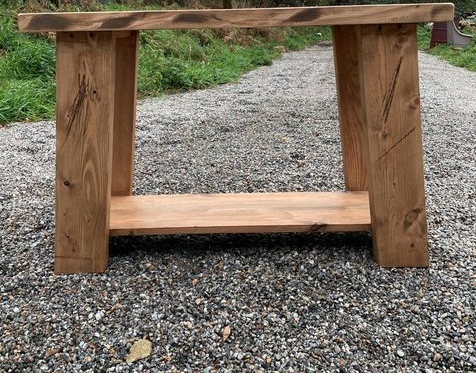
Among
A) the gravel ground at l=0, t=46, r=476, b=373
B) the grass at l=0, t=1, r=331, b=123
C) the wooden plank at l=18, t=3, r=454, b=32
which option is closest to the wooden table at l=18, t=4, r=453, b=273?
the wooden plank at l=18, t=3, r=454, b=32

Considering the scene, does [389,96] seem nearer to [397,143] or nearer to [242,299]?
[397,143]

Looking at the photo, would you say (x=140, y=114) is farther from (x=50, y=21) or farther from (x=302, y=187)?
(x=50, y=21)

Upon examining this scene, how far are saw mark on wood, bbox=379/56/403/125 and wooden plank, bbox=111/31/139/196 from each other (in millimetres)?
1050

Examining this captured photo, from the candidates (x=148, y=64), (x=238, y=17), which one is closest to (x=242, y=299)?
(x=238, y=17)

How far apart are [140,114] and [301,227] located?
3581mm

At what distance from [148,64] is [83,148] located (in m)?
5.57

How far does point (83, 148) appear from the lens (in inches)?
66.2

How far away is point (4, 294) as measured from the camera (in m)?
1.63

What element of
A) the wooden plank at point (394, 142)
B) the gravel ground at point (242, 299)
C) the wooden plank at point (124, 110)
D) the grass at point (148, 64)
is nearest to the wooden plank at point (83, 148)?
the gravel ground at point (242, 299)

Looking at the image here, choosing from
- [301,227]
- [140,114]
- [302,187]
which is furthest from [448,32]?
[301,227]

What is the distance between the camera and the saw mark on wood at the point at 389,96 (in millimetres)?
1620

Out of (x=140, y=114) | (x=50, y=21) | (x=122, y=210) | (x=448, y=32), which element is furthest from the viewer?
(x=448, y=32)

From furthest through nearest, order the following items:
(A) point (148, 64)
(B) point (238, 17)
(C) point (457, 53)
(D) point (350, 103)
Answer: (C) point (457, 53)
(A) point (148, 64)
(D) point (350, 103)
(B) point (238, 17)

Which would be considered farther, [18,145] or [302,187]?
[18,145]
